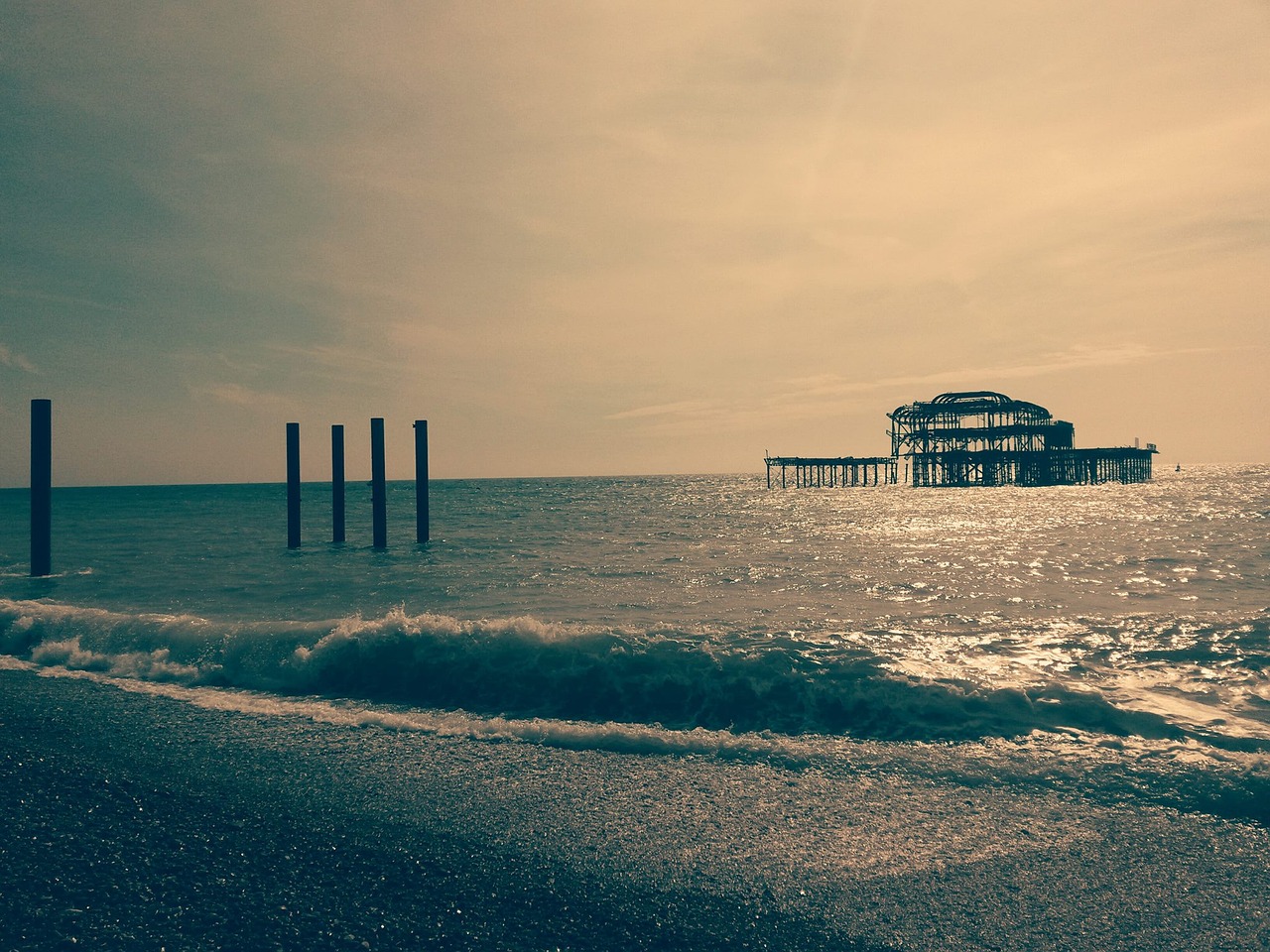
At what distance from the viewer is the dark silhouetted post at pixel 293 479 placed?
24347 mm

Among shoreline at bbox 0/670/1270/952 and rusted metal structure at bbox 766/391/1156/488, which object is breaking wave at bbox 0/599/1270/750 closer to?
shoreline at bbox 0/670/1270/952

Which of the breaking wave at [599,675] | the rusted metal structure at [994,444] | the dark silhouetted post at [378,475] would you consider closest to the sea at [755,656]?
the breaking wave at [599,675]

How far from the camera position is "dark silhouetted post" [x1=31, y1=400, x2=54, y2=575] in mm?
→ 17797

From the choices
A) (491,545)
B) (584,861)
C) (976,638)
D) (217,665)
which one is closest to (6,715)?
(217,665)

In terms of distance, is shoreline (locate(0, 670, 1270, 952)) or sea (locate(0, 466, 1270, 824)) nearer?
shoreline (locate(0, 670, 1270, 952))

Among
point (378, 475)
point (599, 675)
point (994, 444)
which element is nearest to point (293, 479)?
point (378, 475)

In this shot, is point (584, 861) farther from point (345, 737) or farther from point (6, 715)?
point (6, 715)

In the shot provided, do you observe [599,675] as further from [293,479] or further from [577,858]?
[293,479]

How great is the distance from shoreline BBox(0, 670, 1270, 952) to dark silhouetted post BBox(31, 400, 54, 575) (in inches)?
610

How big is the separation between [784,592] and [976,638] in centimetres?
499

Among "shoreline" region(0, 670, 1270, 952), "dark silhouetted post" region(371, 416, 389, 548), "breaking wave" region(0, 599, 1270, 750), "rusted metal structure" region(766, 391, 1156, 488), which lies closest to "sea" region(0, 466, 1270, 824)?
"breaking wave" region(0, 599, 1270, 750)

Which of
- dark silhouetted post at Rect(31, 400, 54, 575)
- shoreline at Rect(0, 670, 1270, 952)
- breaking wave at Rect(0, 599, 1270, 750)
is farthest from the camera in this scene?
dark silhouetted post at Rect(31, 400, 54, 575)

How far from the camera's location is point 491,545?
27.2 m

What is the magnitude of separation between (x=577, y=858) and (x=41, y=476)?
20264mm
